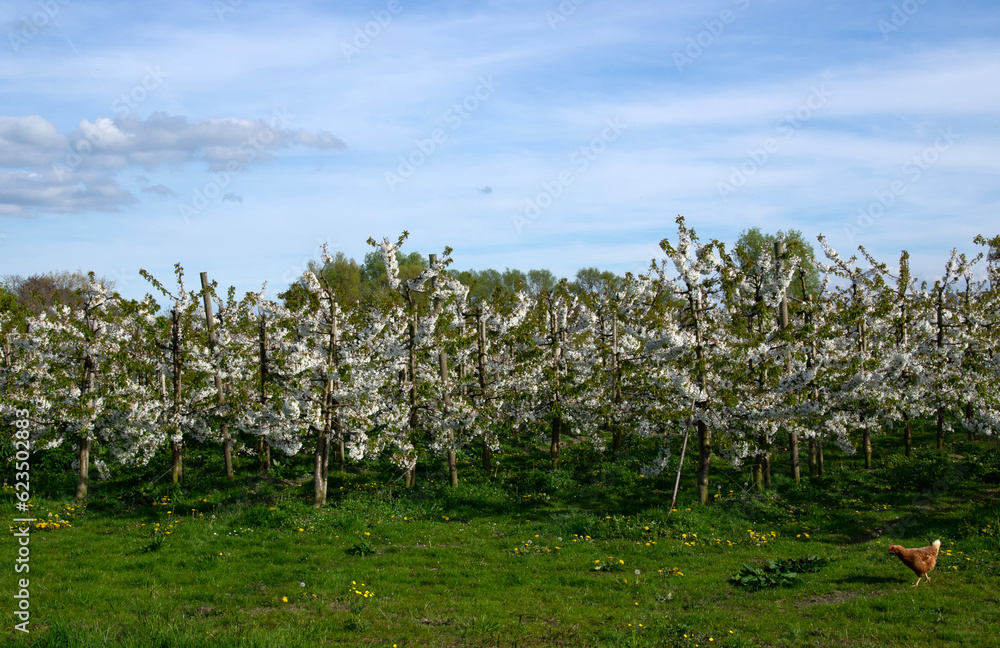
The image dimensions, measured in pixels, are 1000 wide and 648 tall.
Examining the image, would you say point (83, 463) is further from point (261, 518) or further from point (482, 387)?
point (482, 387)

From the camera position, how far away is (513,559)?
14.1m

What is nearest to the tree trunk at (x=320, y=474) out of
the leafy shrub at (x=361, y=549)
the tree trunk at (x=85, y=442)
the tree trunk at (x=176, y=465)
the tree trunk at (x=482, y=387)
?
the leafy shrub at (x=361, y=549)

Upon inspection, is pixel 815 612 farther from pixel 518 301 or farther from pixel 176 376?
pixel 176 376

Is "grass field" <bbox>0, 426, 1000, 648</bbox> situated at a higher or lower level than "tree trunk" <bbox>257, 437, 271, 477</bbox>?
lower

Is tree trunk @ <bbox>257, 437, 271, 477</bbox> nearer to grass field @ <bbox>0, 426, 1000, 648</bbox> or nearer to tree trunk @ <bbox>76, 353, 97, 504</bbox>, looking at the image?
grass field @ <bbox>0, 426, 1000, 648</bbox>

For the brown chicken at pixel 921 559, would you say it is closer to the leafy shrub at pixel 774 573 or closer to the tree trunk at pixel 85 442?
the leafy shrub at pixel 774 573

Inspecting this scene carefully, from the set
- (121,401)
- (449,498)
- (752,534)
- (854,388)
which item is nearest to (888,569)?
(752,534)

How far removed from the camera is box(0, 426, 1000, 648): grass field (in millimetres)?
9961

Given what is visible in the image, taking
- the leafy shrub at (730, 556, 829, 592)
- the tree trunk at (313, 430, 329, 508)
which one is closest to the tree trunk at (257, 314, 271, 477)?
the tree trunk at (313, 430, 329, 508)

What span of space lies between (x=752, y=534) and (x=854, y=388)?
4.49 meters

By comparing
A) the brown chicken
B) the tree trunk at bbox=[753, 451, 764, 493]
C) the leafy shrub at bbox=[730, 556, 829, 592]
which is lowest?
the leafy shrub at bbox=[730, 556, 829, 592]

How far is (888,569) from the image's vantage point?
13062mm

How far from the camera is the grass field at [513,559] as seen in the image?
9.96 meters

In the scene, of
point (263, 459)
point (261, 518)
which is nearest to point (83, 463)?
point (263, 459)
